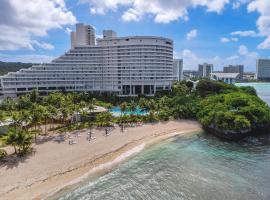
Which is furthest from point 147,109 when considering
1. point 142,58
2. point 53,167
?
point 142,58

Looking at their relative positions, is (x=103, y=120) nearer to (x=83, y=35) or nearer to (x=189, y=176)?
(x=189, y=176)

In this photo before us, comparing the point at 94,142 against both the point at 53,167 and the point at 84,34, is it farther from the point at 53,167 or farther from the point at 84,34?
the point at 84,34

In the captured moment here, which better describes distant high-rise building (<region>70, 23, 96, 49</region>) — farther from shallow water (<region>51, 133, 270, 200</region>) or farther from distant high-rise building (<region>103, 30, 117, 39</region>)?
shallow water (<region>51, 133, 270, 200</region>)

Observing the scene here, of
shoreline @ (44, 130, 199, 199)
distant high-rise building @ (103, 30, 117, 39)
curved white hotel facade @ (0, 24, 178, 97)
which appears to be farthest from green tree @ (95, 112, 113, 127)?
distant high-rise building @ (103, 30, 117, 39)

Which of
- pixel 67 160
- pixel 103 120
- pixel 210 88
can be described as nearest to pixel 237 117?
pixel 103 120

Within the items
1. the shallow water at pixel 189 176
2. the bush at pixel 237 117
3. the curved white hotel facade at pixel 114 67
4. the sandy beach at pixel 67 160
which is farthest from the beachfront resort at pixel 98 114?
the shallow water at pixel 189 176

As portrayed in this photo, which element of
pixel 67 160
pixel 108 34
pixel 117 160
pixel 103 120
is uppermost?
pixel 108 34
